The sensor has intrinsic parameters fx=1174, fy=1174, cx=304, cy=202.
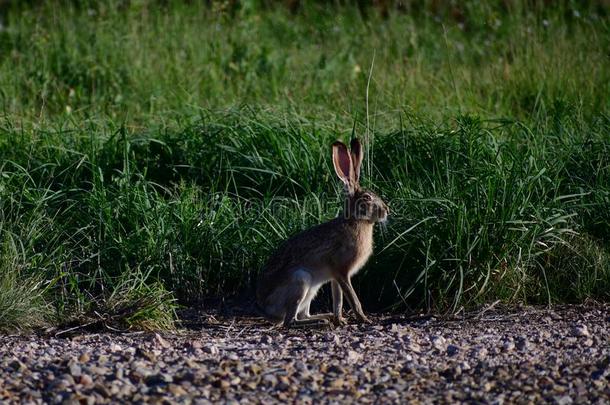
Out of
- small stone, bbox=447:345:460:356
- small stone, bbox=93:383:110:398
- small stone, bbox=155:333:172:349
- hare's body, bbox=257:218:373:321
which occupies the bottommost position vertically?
small stone, bbox=155:333:172:349

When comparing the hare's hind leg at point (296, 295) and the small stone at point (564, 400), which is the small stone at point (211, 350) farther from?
the small stone at point (564, 400)

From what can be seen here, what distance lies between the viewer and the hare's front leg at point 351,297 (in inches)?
257

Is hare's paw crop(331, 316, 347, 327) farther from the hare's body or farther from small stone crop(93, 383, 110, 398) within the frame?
small stone crop(93, 383, 110, 398)

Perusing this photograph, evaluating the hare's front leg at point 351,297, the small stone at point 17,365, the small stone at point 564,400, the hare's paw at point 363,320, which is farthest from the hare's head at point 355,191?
the small stone at point 17,365

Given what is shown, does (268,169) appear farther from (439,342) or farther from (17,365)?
(17,365)

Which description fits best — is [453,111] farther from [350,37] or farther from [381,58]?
[350,37]

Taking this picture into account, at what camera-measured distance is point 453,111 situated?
28.5 feet

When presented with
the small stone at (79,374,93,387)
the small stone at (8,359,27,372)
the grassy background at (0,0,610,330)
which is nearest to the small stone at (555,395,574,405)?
the grassy background at (0,0,610,330)

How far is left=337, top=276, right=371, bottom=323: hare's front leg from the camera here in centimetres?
652

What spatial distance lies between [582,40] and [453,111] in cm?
241

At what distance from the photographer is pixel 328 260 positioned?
6.55m

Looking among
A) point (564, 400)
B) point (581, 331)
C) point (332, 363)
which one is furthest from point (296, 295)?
point (564, 400)

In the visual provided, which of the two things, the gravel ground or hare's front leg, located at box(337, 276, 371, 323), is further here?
hare's front leg, located at box(337, 276, 371, 323)

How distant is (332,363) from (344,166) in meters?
1.59
